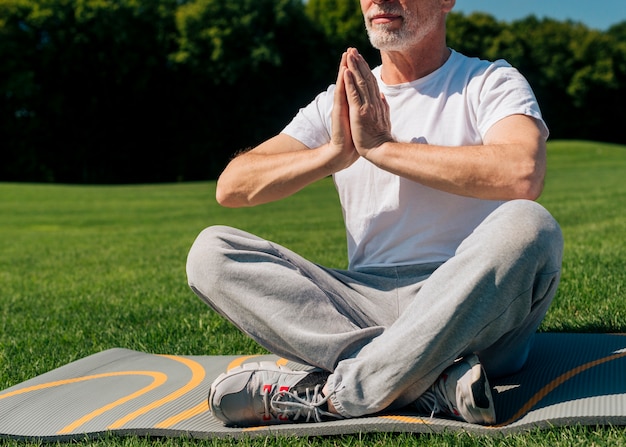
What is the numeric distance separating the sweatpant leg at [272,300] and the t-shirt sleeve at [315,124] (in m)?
0.65

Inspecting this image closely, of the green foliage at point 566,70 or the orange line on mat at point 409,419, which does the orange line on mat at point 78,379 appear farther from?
the green foliage at point 566,70

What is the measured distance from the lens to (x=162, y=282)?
7.40m

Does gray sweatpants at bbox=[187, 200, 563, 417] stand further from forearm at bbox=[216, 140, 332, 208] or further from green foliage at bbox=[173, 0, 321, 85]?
green foliage at bbox=[173, 0, 321, 85]

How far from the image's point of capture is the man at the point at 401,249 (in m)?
2.53

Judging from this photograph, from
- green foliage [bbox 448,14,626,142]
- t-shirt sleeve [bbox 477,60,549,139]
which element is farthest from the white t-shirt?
green foliage [bbox 448,14,626,142]

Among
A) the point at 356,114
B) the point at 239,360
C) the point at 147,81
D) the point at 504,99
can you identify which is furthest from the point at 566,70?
the point at 356,114

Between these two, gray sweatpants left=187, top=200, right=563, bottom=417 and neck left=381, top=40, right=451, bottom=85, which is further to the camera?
neck left=381, top=40, right=451, bottom=85

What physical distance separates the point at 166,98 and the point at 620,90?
34660 millimetres

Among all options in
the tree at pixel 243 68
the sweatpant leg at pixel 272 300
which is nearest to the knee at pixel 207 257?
the sweatpant leg at pixel 272 300

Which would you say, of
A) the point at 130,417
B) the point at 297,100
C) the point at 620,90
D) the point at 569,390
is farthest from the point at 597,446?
the point at 620,90

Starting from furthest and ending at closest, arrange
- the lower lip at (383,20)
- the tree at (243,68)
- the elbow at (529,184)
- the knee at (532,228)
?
1. the tree at (243,68)
2. the lower lip at (383,20)
3. the elbow at (529,184)
4. the knee at (532,228)

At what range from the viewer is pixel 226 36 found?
45.0 metres

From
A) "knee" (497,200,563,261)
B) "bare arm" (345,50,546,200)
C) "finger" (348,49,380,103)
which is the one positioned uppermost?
"finger" (348,49,380,103)

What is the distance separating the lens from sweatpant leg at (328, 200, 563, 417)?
8.14ft
